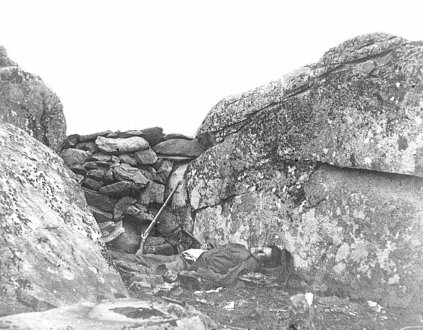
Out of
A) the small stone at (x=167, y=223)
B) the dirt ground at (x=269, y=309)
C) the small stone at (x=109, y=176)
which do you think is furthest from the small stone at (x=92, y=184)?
the dirt ground at (x=269, y=309)

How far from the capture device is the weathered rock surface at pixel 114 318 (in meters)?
3.20

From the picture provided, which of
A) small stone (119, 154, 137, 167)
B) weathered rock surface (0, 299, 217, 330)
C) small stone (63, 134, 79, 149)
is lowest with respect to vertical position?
weathered rock surface (0, 299, 217, 330)

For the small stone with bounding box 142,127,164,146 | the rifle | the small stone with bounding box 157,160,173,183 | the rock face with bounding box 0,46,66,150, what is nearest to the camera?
the rifle

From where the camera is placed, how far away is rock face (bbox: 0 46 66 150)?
7.95 m

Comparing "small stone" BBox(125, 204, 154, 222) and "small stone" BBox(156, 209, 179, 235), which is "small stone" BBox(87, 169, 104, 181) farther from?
"small stone" BBox(156, 209, 179, 235)

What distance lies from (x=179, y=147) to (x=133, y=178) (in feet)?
3.55

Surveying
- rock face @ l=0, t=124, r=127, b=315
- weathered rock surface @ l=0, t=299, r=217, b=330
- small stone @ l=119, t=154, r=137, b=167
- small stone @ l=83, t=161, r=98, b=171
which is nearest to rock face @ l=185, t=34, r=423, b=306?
small stone @ l=119, t=154, r=137, b=167

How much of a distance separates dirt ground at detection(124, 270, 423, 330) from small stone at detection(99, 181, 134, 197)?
2.76 m

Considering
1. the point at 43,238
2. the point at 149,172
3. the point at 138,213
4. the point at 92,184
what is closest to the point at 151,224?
the point at 138,213

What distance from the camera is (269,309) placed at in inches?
215

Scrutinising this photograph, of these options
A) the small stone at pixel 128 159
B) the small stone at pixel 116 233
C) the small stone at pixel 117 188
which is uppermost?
the small stone at pixel 128 159

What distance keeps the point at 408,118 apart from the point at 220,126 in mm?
3050

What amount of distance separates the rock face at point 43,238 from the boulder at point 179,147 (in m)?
3.10

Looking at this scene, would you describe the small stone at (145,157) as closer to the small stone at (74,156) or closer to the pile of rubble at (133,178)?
the pile of rubble at (133,178)
